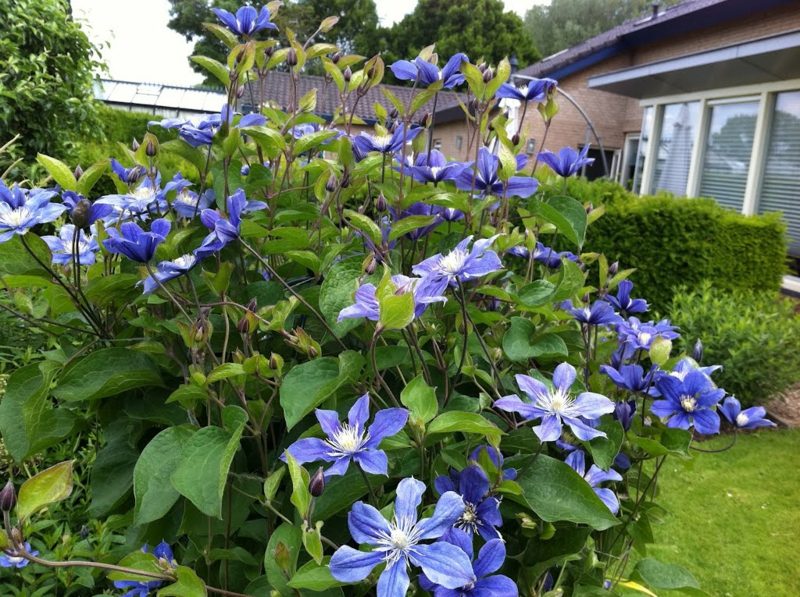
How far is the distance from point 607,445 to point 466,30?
116 ft

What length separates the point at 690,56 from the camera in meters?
9.22

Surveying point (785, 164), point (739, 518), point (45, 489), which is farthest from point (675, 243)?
point (45, 489)

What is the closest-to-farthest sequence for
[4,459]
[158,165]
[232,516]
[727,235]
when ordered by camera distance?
[232,516], [158,165], [4,459], [727,235]

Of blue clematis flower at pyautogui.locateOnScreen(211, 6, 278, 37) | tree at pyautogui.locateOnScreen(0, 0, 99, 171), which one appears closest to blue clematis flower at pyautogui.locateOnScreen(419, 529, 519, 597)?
blue clematis flower at pyautogui.locateOnScreen(211, 6, 278, 37)

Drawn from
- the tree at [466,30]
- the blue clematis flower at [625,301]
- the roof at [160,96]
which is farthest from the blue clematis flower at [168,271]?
the tree at [466,30]

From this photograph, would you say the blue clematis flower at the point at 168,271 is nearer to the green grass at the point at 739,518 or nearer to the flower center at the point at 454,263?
the flower center at the point at 454,263

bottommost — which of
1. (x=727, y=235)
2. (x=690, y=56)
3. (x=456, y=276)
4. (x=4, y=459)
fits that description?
(x=4, y=459)

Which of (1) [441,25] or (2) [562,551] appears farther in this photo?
(1) [441,25]

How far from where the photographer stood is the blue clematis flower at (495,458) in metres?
0.77

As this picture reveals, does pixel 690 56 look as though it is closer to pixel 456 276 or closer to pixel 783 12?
pixel 783 12

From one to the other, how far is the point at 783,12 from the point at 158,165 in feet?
38.0

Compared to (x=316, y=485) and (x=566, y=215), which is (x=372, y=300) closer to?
(x=316, y=485)

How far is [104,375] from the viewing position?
0.87 metres

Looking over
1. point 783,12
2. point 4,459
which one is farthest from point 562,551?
point 783,12
